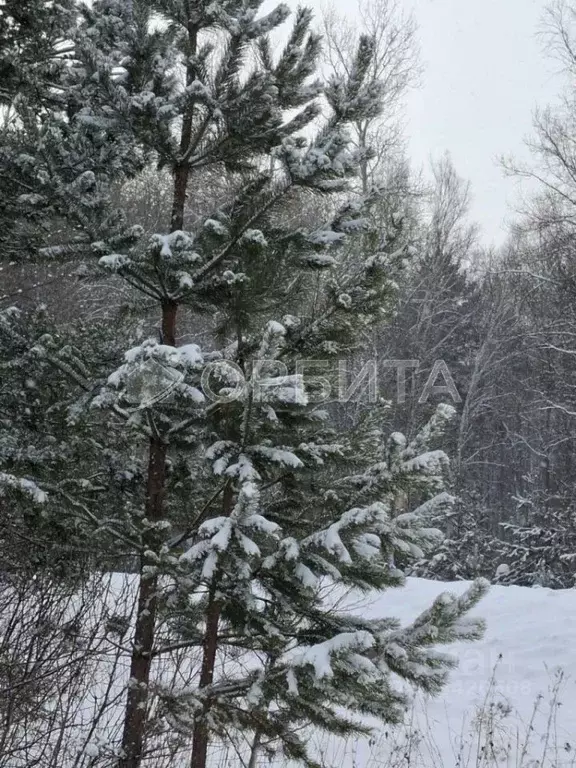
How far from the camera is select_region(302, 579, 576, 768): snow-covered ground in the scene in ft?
16.8

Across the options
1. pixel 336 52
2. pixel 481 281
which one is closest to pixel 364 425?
pixel 336 52

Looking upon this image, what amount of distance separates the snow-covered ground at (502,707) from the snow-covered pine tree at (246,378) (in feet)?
4.36

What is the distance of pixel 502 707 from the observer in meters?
5.60

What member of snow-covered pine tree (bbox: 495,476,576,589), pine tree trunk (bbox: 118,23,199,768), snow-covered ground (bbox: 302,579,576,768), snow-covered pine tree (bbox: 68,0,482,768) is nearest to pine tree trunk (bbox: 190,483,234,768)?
snow-covered pine tree (bbox: 68,0,482,768)

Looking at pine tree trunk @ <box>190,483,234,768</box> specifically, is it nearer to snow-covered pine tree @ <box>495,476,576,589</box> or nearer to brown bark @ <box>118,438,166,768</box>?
brown bark @ <box>118,438,166,768</box>

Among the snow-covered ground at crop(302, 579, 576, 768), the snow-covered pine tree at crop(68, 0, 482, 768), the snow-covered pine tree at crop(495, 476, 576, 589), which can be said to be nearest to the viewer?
the snow-covered pine tree at crop(68, 0, 482, 768)

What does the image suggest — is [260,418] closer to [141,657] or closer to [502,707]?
[141,657]

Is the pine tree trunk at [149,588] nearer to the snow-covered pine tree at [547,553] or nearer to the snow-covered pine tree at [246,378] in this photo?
the snow-covered pine tree at [246,378]

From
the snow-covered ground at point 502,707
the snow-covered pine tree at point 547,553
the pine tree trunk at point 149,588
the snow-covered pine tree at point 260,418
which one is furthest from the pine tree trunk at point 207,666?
the snow-covered pine tree at point 547,553

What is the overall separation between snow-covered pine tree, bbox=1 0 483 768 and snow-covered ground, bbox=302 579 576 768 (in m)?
1.33

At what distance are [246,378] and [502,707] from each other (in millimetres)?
4236

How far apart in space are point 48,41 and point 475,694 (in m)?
7.52

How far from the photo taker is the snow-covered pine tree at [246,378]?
3111 millimetres

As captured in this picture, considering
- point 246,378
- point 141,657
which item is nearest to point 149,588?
point 141,657
